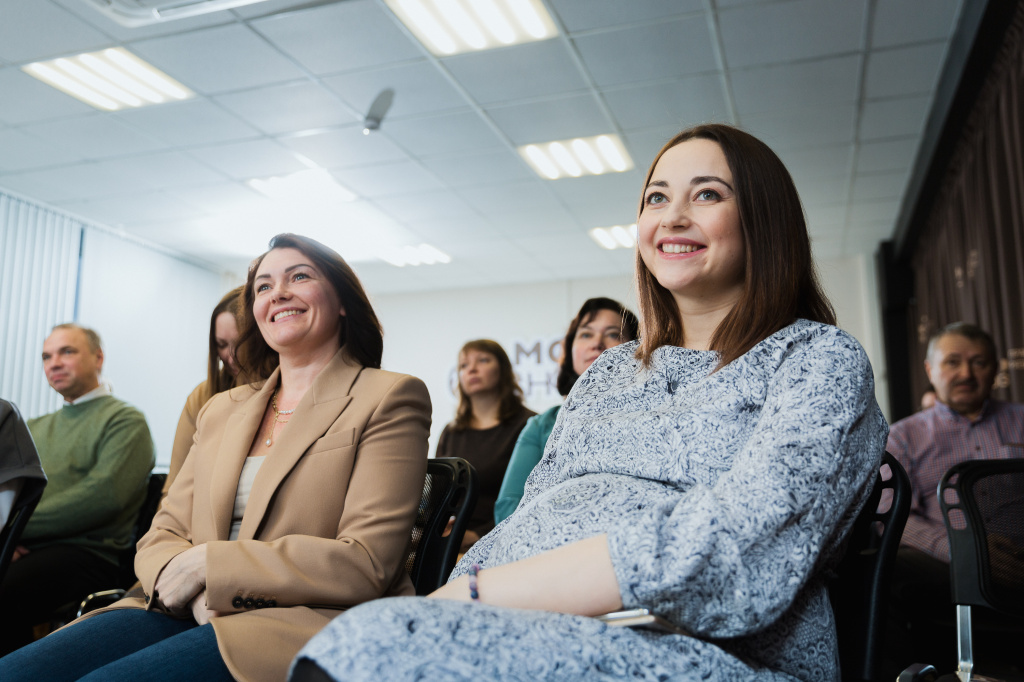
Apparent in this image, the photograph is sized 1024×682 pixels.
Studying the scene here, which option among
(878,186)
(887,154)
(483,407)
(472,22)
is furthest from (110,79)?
(878,186)

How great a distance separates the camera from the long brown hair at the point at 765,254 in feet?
3.59

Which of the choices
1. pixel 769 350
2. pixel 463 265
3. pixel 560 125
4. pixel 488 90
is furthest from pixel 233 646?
pixel 463 265

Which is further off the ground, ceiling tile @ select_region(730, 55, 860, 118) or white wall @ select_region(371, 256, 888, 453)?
ceiling tile @ select_region(730, 55, 860, 118)

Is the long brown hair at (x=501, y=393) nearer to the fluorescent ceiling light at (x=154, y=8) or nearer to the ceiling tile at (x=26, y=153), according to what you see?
the fluorescent ceiling light at (x=154, y=8)

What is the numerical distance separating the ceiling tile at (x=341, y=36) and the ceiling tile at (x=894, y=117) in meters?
2.89

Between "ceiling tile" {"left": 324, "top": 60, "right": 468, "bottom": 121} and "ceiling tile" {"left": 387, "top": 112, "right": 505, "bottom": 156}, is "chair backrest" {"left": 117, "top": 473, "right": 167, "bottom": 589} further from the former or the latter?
"ceiling tile" {"left": 387, "top": 112, "right": 505, "bottom": 156}

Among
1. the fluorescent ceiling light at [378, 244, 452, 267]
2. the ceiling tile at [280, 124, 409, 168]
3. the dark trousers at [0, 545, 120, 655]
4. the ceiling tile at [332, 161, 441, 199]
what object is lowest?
the dark trousers at [0, 545, 120, 655]

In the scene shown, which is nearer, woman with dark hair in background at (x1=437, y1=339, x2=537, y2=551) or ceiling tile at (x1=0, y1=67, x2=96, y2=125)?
woman with dark hair in background at (x1=437, y1=339, x2=537, y2=551)

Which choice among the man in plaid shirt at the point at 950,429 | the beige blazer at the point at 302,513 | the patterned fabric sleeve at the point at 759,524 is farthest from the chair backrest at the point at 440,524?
the man in plaid shirt at the point at 950,429

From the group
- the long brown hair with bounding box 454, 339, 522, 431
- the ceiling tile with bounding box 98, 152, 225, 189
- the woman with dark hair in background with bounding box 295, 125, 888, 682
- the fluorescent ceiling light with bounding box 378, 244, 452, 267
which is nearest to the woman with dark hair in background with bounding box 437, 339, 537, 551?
the long brown hair with bounding box 454, 339, 522, 431

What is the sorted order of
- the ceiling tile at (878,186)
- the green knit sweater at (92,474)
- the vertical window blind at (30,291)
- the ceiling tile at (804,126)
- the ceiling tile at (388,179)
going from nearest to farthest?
the green knit sweater at (92,474) < the ceiling tile at (804,126) < the ceiling tile at (388,179) < the ceiling tile at (878,186) < the vertical window blind at (30,291)

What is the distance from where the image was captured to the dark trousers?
7.81 ft

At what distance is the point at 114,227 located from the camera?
7234mm

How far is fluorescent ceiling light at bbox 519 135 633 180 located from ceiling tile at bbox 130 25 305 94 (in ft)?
5.92
